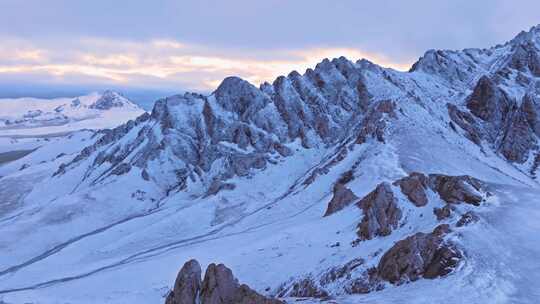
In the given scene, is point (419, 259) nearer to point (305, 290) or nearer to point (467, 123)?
point (305, 290)

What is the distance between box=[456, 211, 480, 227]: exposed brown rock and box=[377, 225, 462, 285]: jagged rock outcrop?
403cm

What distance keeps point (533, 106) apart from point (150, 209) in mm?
94609

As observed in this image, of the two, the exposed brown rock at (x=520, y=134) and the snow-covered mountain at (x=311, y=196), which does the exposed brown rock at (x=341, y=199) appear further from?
the exposed brown rock at (x=520, y=134)

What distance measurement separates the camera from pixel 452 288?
3147 cm

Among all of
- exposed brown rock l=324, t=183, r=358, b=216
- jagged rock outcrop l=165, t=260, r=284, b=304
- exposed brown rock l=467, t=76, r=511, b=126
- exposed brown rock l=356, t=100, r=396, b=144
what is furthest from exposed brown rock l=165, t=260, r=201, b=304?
exposed brown rock l=467, t=76, r=511, b=126

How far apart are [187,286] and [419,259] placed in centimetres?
1708

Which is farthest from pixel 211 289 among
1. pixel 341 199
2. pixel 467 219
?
pixel 341 199

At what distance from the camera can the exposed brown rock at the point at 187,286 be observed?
39406 mm

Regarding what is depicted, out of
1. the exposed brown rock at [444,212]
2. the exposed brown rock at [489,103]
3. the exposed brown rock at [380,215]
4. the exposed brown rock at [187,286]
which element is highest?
the exposed brown rock at [489,103]

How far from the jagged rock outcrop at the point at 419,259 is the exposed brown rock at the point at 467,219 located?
4028mm

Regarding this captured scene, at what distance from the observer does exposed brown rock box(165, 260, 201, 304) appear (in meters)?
39.4

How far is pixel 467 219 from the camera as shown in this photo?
42938 mm

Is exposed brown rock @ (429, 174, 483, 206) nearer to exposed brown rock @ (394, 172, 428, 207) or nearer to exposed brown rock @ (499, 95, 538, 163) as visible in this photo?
exposed brown rock @ (394, 172, 428, 207)

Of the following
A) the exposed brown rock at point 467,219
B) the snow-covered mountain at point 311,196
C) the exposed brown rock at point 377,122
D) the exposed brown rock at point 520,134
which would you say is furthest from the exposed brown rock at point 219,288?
the exposed brown rock at point 520,134
